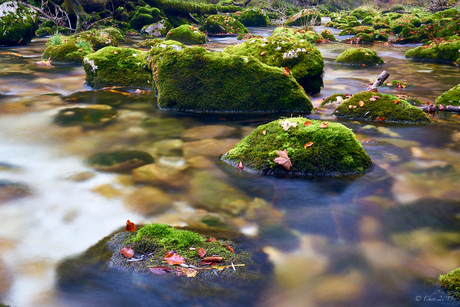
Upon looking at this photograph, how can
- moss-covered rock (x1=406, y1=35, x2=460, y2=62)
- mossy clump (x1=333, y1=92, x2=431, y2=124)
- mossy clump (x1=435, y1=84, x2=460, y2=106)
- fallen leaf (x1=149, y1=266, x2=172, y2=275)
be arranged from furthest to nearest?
moss-covered rock (x1=406, y1=35, x2=460, y2=62) < mossy clump (x1=435, y1=84, x2=460, y2=106) < mossy clump (x1=333, y1=92, x2=431, y2=124) < fallen leaf (x1=149, y1=266, x2=172, y2=275)

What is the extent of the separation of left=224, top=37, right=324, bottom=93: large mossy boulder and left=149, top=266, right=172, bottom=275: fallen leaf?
6220 millimetres

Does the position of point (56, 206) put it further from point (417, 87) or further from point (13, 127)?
point (417, 87)

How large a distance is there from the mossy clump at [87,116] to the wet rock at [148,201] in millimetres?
2843

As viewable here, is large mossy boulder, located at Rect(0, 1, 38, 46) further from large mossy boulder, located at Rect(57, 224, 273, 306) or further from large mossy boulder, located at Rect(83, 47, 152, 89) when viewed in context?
large mossy boulder, located at Rect(57, 224, 273, 306)

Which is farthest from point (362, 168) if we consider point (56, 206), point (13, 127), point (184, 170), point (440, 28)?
point (440, 28)

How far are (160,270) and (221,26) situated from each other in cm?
2124

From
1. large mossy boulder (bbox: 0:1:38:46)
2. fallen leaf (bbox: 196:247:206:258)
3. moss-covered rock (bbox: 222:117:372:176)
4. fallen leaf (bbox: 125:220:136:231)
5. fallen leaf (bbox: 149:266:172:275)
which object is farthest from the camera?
large mossy boulder (bbox: 0:1:38:46)

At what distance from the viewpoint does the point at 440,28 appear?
706 inches

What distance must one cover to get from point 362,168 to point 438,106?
396cm

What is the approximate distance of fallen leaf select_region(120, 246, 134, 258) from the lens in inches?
116

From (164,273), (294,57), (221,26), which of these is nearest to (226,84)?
(294,57)

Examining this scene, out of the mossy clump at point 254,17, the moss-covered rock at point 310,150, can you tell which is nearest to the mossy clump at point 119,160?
the moss-covered rock at point 310,150

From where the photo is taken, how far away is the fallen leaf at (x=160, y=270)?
2.77 metres

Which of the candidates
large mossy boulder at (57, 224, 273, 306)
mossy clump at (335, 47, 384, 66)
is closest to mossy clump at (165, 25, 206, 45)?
mossy clump at (335, 47, 384, 66)
